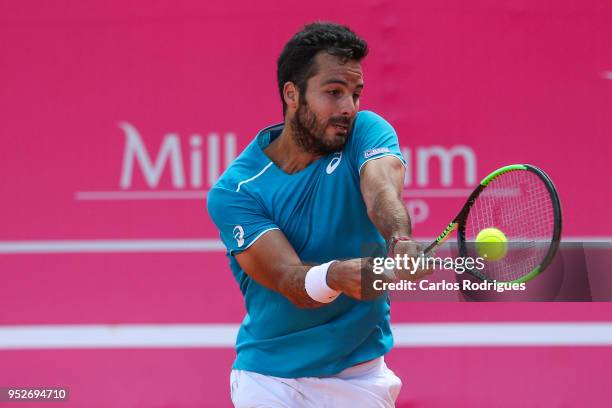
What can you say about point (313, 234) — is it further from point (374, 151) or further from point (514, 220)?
point (514, 220)

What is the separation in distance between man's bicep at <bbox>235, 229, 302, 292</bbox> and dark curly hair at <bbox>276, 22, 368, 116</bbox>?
1.56 feet

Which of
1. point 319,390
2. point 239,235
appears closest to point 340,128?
point 239,235

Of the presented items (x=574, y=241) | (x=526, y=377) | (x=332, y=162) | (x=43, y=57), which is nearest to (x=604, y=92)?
(x=574, y=241)

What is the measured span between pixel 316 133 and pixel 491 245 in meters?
0.62

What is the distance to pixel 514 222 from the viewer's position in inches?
142

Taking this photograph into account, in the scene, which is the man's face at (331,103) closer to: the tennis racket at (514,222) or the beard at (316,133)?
the beard at (316,133)

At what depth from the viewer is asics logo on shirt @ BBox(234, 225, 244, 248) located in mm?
3174

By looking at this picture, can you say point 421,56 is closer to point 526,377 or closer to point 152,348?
point 526,377

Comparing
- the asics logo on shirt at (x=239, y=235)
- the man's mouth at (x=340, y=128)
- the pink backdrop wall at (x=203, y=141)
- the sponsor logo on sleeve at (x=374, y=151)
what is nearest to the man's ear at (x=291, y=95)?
the man's mouth at (x=340, y=128)

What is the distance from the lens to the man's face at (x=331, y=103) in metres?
3.17

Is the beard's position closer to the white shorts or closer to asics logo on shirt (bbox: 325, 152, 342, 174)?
asics logo on shirt (bbox: 325, 152, 342, 174)

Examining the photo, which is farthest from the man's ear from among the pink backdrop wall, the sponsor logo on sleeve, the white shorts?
the pink backdrop wall

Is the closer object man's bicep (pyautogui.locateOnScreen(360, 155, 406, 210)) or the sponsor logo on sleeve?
man's bicep (pyautogui.locateOnScreen(360, 155, 406, 210))

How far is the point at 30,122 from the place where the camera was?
4.90 meters
